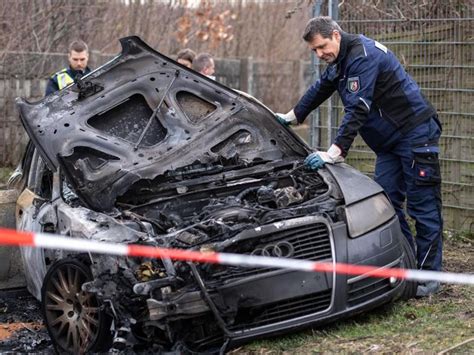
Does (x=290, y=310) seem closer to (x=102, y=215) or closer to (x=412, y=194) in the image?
(x=102, y=215)

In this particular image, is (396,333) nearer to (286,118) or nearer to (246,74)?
(286,118)

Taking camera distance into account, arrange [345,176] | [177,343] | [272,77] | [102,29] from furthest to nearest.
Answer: [272,77] → [102,29] → [345,176] → [177,343]

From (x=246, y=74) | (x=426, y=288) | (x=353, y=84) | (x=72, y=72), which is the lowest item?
(x=426, y=288)

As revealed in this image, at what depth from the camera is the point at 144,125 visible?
20.9ft

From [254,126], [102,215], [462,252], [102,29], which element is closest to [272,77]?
[102,29]

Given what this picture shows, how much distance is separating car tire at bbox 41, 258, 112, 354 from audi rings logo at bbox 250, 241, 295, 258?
37.8 inches

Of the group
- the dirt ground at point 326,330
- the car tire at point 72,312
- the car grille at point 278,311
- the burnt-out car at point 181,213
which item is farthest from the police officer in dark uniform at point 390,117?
the car tire at point 72,312

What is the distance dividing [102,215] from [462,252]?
12.3 feet

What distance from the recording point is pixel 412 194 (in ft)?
20.8

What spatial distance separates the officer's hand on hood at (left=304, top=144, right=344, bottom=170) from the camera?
5969 millimetres

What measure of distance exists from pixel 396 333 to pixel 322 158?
4.33 feet

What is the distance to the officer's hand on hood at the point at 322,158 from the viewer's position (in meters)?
5.97

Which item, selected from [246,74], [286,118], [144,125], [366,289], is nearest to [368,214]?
[366,289]

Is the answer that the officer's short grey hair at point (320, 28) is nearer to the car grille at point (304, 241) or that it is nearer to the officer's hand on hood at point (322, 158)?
the officer's hand on hood at point (322, 158)
